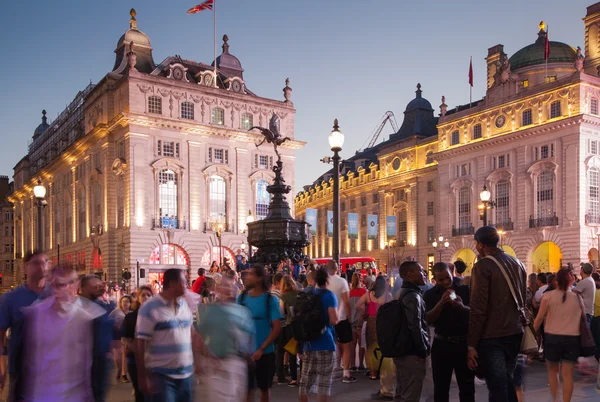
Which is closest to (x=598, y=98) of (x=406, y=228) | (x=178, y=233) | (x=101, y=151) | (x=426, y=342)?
(x=406, y=228)

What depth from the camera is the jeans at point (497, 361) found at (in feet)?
21.0

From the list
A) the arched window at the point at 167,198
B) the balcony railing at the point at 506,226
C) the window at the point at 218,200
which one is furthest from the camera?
the window at the point at 218,200

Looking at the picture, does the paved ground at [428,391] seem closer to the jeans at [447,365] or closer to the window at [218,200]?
the jeans at [447,365]

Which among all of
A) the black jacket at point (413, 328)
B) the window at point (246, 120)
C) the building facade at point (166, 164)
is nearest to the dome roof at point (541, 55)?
the building facade at point (166, 164)

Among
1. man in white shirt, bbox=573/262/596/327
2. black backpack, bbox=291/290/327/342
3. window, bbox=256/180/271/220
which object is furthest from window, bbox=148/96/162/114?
black backpack, bbox=291/290/327/342

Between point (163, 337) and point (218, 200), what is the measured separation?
54.1 metres

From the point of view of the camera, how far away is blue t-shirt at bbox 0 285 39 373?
19.0ft

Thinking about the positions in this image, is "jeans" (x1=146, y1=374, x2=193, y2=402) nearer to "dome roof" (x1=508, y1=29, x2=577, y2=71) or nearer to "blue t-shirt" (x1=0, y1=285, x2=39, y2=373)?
"blue t-shirt" (x1=0, y1=285, x2=39, y2=373)

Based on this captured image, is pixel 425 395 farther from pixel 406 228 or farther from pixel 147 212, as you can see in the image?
pixel 406 228

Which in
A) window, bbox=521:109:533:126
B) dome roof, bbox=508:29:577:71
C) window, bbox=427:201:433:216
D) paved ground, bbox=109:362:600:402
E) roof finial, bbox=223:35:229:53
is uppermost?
roof finial, bbox=223:35:229:53

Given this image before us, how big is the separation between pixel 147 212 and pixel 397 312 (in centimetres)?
5044

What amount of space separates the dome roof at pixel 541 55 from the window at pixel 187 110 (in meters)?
33.5

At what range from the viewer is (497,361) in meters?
6.41

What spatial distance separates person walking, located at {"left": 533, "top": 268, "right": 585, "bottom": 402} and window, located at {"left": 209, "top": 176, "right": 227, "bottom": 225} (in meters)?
51.1
